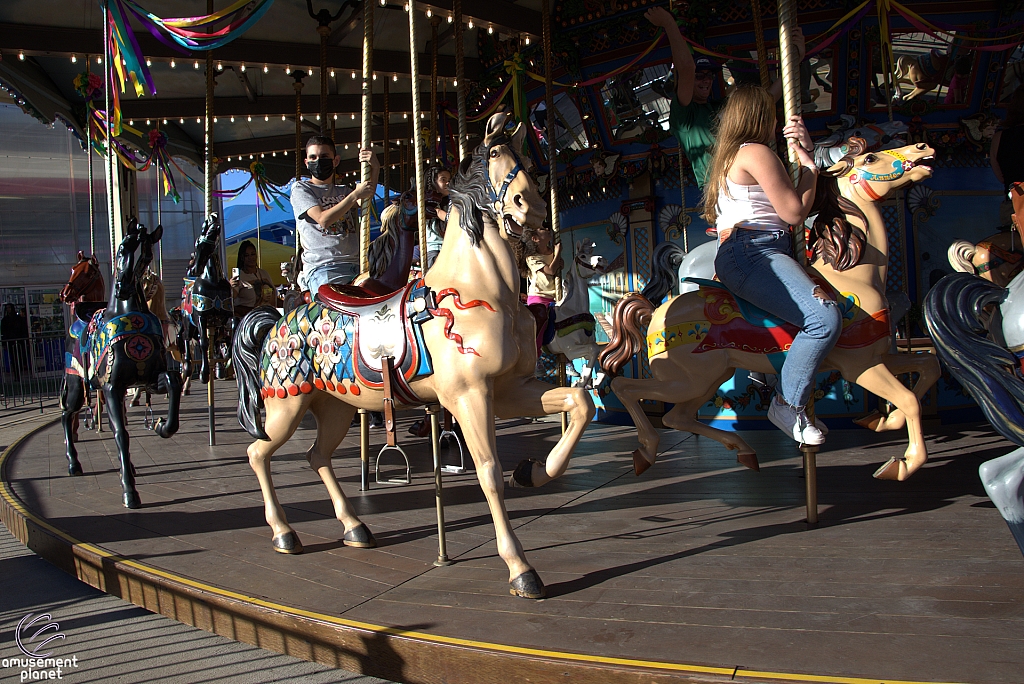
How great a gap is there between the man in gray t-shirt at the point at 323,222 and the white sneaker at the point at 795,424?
2.42m

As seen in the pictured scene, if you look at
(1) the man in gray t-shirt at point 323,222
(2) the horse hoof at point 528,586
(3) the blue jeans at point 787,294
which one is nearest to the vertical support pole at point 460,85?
(1) the man in gray t-shirt at point 323,222

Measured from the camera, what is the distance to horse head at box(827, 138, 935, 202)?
4.03 meters

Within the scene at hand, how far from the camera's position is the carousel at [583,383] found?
2525mm

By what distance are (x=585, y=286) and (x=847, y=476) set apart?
9.91ft

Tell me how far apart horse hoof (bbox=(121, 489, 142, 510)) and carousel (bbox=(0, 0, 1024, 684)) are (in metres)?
0.07

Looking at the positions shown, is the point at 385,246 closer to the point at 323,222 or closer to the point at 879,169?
the point at 323,222

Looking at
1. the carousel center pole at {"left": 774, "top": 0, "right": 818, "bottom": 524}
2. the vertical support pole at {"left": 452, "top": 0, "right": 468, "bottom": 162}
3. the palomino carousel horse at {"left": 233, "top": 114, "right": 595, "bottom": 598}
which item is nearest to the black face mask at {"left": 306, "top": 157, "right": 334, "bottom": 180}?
the vertical support pole at {"left": 452, "top": 0, "right": 468, "bottom": 162}

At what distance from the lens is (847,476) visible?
4.54 m

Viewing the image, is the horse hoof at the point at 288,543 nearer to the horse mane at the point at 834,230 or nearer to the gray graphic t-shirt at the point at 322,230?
the gray graphic t-shirt at the point at 322,230

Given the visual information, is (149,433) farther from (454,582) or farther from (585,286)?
(454,582)

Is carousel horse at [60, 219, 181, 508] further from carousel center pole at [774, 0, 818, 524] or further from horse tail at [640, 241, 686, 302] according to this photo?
carousel center pole at [774, 0, 818, 524]

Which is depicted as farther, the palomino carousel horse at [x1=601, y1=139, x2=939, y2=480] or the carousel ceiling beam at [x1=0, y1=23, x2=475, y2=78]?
the carousel ceiling beam at [x1=0, y1=23, x2=475, y2=78]

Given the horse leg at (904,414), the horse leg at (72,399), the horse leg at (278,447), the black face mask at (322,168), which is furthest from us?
the horse leg at (72,399)

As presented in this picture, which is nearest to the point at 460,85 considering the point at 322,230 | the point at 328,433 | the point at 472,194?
the point at 322,230
